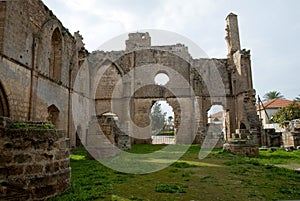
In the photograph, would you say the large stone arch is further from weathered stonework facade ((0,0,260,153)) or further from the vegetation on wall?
the vegetation on wall

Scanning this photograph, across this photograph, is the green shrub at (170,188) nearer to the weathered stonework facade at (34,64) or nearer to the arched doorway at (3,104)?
the arched doorway at (3,104)

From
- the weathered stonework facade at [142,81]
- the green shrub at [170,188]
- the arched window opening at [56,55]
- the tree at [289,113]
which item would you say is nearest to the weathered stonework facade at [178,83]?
the weathered stonework facade at [142,81]

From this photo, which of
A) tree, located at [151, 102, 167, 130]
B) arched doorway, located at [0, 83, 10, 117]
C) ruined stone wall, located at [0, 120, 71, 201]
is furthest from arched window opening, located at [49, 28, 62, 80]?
tree, located at [151, 102, 167, 130]

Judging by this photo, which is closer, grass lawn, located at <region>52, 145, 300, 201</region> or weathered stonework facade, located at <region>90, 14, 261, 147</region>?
grass lawn, located at <region>52, 145, 300, 201</region>

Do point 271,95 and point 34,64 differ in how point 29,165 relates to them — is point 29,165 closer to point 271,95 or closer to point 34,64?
point 34,64

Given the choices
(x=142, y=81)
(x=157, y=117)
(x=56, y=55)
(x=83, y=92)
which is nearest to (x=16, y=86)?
(x=56, y=55)

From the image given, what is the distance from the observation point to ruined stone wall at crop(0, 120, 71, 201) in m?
3.97

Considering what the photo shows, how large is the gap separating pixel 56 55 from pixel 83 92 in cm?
492

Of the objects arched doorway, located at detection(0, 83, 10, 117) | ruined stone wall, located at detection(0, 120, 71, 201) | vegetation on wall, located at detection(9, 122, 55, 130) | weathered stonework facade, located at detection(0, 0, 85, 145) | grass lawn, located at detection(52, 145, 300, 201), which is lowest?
grass lawn, located at detection(52, 145, 300, 201)

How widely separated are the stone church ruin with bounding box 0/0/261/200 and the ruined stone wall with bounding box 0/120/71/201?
2cm

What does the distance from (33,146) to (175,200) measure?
273cm

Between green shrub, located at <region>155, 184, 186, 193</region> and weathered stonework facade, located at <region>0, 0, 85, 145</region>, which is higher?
weathered stonework facade, located at <region>0, 0, 85, 145</region>

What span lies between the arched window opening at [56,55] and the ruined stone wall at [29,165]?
10.3m

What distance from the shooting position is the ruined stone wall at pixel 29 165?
156 inches
